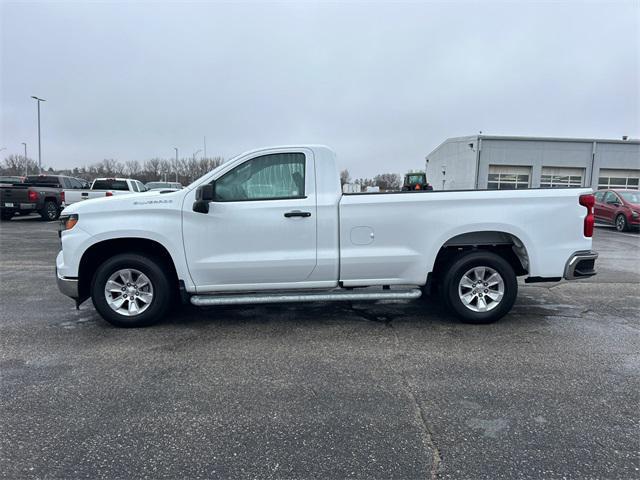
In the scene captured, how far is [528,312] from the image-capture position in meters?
5.76

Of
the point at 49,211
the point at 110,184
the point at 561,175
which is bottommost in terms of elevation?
the point at 49,211

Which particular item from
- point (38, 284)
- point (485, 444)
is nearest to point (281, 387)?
point (485, 444)

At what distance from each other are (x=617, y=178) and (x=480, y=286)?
37.4 m

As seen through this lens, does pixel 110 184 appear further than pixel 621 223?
Yes

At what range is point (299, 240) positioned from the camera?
4922 mm

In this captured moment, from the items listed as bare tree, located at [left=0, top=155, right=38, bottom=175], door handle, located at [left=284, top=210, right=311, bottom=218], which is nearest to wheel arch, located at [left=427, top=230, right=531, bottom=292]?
door handle, located at [left=284, top=210, right=311, bottom=218]

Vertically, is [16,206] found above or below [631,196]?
below

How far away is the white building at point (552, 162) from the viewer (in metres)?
33.9

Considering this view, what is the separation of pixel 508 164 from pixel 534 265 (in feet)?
107

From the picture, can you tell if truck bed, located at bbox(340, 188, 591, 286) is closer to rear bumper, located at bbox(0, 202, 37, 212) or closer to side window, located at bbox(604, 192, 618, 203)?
side window, located at bbox(604, 192, 618, 203)

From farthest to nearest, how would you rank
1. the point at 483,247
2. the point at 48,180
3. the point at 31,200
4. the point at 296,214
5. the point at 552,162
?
the point at 552,162 → the point at 48,180 → the point at 31,200 → the point at 483,247 → the point at 296,214

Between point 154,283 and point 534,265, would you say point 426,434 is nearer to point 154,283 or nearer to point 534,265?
point 534,265

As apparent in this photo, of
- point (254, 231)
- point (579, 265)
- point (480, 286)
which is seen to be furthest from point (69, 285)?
point (579, 265)

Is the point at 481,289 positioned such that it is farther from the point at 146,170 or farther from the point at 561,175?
the point at 146,170
